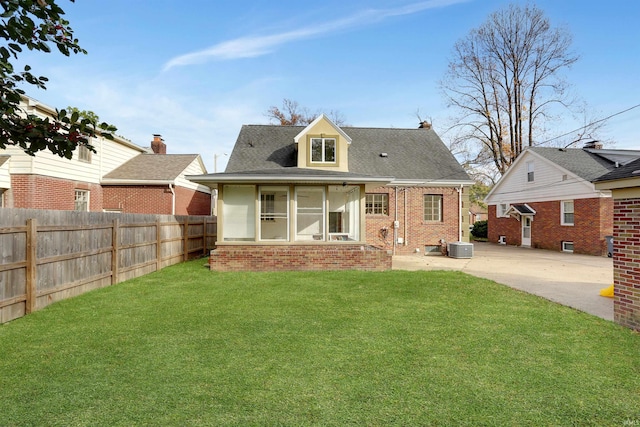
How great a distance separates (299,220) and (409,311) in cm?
621

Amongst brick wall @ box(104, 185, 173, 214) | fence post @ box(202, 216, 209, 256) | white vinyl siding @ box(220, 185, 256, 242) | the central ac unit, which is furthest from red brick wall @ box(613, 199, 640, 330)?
brick wall @ box(104, 185, 173, 214)

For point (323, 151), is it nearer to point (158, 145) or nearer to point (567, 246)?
point (158, 145)

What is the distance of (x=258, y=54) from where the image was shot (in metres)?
14.0

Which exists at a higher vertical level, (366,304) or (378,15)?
(378,15)

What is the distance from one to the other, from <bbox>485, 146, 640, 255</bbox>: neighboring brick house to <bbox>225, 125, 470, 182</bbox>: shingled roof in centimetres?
630

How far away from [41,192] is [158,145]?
9480 millimetres

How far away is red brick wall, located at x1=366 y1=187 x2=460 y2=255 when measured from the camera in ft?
54.6

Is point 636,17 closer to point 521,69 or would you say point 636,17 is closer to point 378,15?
point 378,15

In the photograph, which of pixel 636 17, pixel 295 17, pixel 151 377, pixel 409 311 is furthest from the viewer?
pixel 295 17

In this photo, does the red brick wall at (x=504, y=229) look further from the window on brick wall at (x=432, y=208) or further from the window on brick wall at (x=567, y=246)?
the window on brick wall at (x=432, y=208)

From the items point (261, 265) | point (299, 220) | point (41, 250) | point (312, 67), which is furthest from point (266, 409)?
point (312, 67)

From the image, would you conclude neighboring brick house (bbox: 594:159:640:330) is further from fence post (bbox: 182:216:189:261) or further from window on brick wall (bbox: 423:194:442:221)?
fence post (bbox: 182:216:189:261)

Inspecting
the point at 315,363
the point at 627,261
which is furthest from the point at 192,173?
the point at 627,261

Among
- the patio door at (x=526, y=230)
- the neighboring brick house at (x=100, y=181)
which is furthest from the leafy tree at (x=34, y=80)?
the patio door at (x=526, y=230)
